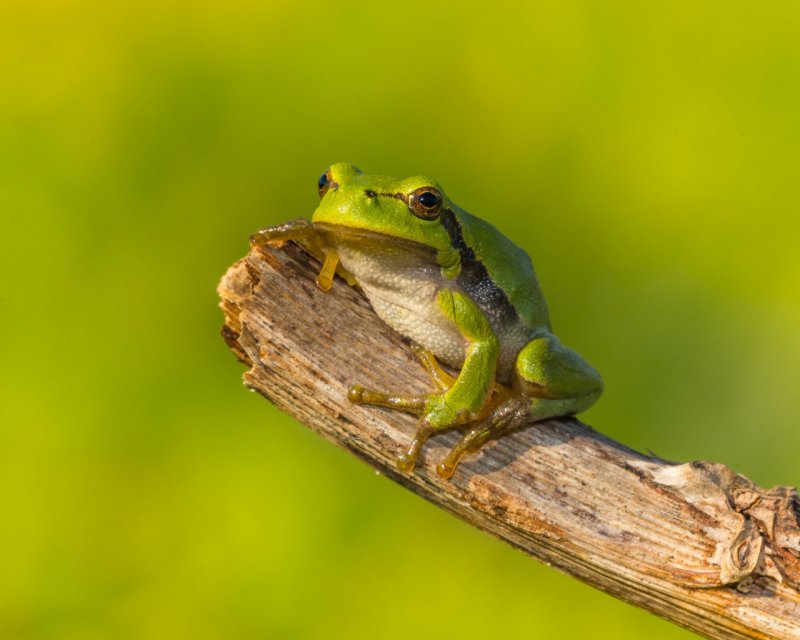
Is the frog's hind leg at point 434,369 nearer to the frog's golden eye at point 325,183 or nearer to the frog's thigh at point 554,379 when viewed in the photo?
the frog's thigh at point 554,379

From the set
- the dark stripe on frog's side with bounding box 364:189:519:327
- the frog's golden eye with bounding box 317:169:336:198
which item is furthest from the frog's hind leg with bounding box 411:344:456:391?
the frog's golden eye with bounding box 317:169:336:198

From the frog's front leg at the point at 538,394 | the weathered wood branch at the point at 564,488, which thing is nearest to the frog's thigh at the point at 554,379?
the frog's front leg at the point at 538,394

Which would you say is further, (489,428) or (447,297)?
(447,297)

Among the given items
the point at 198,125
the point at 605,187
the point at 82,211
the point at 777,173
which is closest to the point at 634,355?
the point at 605,187

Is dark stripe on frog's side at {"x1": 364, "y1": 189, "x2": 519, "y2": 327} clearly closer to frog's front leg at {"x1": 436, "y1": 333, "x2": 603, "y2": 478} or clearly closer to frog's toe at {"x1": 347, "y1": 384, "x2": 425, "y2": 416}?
frog's front leg at {"x1": 436, "y1": 333, "x2": 603, "y2": 478}

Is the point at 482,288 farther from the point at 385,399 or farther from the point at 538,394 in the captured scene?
the point at 385,399

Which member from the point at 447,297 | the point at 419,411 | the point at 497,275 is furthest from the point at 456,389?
the point at 497,275

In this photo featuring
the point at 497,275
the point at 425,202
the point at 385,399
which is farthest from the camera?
the point at 497,275
